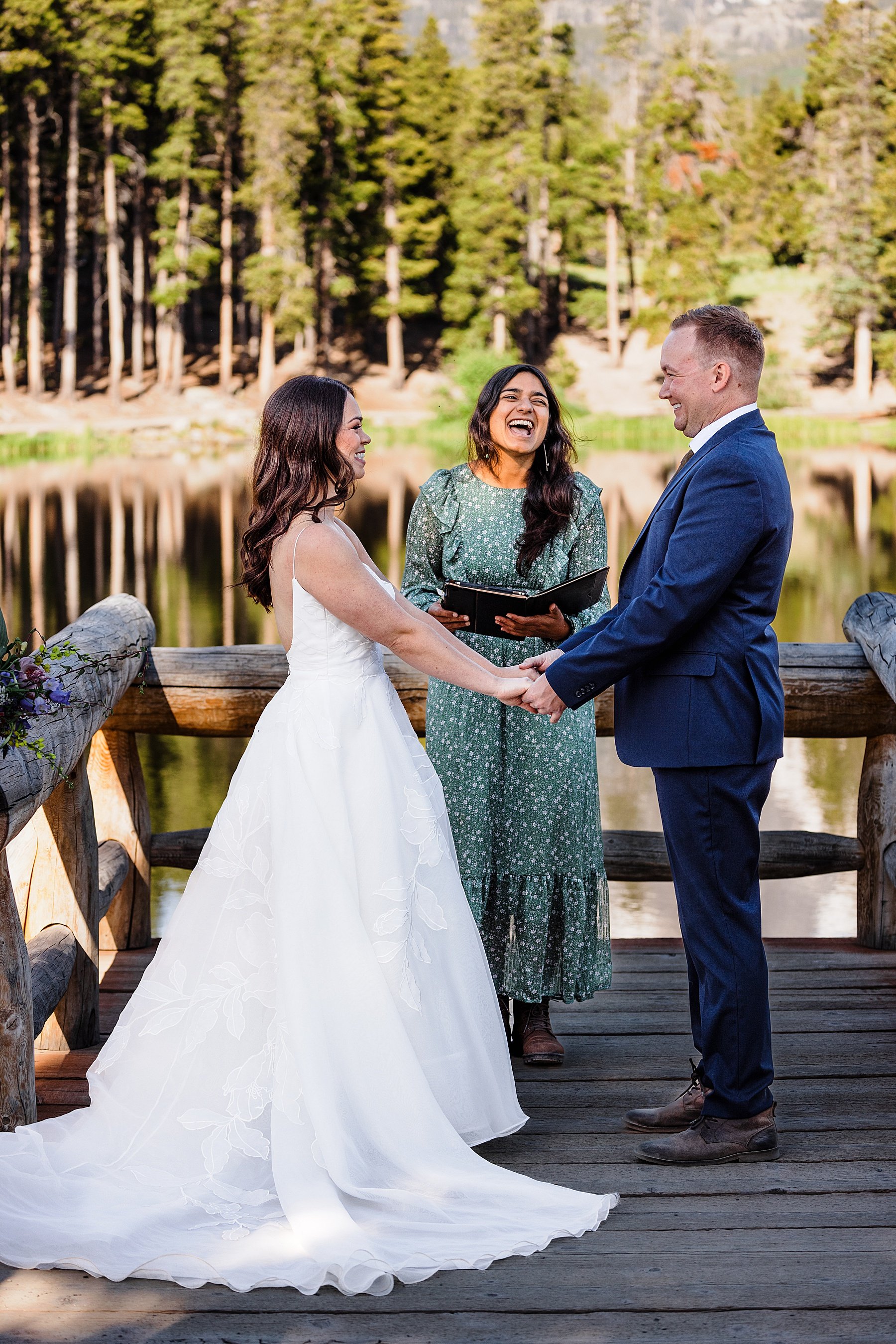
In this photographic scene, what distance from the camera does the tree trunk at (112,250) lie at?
129 feet

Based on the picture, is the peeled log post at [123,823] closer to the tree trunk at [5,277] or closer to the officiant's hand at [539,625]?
the officiant's hand at [539,625]

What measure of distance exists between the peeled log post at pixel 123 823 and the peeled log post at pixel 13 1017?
1708mm

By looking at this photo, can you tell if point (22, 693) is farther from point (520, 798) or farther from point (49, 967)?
point (520, 798)

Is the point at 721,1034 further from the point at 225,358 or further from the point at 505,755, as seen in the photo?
the point at 225,358

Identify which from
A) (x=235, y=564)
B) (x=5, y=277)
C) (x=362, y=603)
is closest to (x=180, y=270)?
(x=5, y=277)

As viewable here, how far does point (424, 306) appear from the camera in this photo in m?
42.6

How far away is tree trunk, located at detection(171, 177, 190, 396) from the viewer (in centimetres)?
4059

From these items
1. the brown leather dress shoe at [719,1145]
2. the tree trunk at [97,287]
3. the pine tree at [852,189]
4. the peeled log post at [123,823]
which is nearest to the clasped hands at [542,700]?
the brown leather dress shoe at [719,1145]

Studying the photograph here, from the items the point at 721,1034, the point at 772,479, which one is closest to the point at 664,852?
the point at 721,1034

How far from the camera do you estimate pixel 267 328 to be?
41.5m

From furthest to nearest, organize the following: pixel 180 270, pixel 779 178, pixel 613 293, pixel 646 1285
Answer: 1. pixel 779 178
2. pixel 613 293
3. pixel 180 270
4. pixel 646 1285

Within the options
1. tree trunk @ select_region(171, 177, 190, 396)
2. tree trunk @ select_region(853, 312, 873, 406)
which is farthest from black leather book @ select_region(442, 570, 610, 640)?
tree trunk @ select_region(853, 312, 873, 406)

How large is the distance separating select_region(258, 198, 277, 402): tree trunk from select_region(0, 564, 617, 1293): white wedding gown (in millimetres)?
38304

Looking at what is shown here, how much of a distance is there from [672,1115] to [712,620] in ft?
3.88
